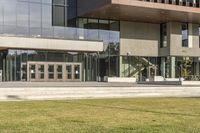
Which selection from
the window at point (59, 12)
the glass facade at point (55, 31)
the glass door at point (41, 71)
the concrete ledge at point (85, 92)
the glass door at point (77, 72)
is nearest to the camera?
the concrete ledge at point (85, 92)

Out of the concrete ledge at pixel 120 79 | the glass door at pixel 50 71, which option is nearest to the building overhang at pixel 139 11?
the glass door at pixel 50 71

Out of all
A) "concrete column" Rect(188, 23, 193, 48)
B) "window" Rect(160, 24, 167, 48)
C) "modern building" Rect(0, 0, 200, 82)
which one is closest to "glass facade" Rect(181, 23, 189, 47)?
"modern building" Rect(0, 0, 200, 82)

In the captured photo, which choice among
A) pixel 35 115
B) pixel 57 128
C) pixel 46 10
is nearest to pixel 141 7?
Result: pixel 46 10

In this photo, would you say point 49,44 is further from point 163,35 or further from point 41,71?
point 163,35

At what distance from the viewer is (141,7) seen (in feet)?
128

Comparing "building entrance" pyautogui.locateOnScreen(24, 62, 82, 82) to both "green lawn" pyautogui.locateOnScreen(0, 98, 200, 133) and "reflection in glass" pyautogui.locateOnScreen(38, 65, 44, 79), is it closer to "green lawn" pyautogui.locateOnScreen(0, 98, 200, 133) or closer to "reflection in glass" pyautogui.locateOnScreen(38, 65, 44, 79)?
"reflection in glass" pyautogui.locateOnScreen(38, 65, 44, 79)

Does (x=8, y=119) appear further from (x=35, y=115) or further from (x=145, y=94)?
(x=145, y=94)

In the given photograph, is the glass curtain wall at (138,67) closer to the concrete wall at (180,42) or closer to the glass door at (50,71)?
the concrete wall at (180,42)

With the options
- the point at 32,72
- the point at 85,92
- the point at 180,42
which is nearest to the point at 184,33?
the point at 180,42

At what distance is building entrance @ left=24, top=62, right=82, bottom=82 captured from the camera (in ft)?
135

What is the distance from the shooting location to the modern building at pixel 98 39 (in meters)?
40.1

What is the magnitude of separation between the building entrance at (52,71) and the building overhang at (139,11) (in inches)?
226

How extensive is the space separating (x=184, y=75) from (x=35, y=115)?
36641 millimetres

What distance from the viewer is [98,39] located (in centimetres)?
4366
